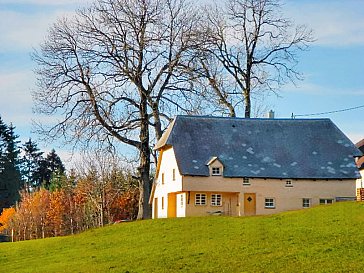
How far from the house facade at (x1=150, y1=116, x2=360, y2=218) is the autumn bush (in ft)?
88.6

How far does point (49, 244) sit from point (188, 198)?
9.35m

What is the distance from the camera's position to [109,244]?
116ft

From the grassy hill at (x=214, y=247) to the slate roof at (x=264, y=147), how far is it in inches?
261

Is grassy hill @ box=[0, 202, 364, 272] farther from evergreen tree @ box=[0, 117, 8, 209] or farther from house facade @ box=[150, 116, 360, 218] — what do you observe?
evergreen tree @ box=[0, 117, 8, 209]

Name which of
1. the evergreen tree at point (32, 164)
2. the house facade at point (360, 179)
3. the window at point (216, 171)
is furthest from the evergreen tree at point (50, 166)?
the window at point (216, 171)

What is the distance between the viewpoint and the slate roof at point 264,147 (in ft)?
147

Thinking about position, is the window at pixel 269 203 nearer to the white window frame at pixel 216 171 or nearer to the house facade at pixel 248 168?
the house facade at pixel 248 168

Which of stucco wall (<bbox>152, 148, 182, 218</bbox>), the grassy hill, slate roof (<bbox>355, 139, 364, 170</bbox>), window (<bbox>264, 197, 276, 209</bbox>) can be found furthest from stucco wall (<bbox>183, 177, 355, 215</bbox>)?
slate roof (<bbox>355, 139, 364, 170</bbox>)

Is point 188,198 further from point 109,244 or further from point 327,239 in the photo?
point 327,239

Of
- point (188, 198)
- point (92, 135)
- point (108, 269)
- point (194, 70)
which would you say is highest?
point (194, 70)

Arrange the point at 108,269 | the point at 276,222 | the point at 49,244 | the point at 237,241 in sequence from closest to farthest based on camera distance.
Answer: the point at 108,269 → the point at 237,241 → the point at 276,222 → the point at 49,244

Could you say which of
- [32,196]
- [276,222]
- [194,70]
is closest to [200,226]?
[276,222]

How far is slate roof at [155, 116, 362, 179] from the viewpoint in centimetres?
4478

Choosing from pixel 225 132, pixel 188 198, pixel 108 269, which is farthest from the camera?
pixel 225 132
